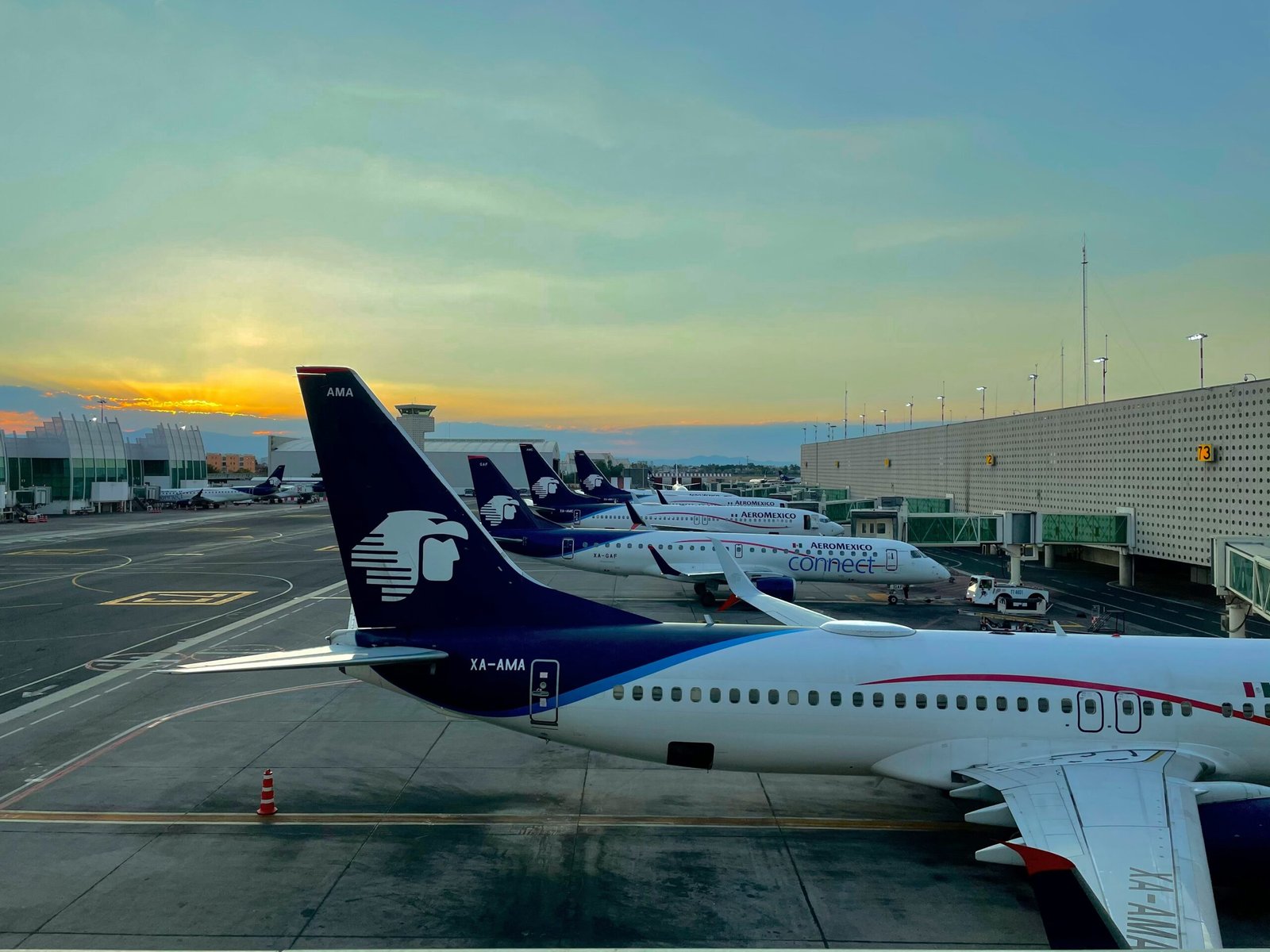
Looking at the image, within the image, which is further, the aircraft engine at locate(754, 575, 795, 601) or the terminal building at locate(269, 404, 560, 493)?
the terminal building at locate(269, 404, 560, 493)

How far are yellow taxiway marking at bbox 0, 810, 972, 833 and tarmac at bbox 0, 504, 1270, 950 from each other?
0.06m

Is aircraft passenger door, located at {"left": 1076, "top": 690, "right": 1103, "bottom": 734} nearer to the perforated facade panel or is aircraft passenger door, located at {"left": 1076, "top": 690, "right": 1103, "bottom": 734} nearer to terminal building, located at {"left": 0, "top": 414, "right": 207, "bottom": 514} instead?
the perforated facade panel

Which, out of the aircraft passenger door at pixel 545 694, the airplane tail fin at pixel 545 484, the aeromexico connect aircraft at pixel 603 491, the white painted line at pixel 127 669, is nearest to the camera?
the aircraft passenger door at pixel 545 694

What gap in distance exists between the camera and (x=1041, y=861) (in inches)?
455

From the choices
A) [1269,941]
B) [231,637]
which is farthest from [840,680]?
[231,637]

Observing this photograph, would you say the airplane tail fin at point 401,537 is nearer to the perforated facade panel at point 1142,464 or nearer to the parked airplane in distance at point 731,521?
the perforated facade panel at point 1142,464

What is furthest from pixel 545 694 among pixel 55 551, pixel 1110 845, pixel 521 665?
pixel 55 551

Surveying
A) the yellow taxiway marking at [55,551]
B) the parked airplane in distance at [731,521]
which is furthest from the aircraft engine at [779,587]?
the yellow taxiway marking at [55,551]

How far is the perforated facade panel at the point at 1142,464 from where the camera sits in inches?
1576

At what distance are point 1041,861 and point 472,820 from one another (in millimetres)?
10668

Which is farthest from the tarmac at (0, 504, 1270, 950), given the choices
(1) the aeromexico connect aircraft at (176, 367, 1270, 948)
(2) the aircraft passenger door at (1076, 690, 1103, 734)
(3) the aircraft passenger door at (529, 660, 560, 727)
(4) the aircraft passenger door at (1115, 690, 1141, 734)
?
(2) the aircraft passenger door at (1076, 690, 1103, 734)

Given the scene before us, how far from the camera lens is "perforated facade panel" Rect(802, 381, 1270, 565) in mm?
40031

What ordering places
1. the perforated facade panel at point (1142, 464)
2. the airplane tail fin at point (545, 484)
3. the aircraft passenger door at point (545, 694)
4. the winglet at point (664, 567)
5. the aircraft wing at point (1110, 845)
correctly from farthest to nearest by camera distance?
the airplane tail fin at point (545, 484) → the winglet at point (664, 567) → the perforated facade panel at point (1142, 464) → the aircraft passenger door at point (545, 694) → the aircraft wing at point (1110, 845)

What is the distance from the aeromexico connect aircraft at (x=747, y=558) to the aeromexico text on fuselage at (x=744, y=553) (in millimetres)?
45
